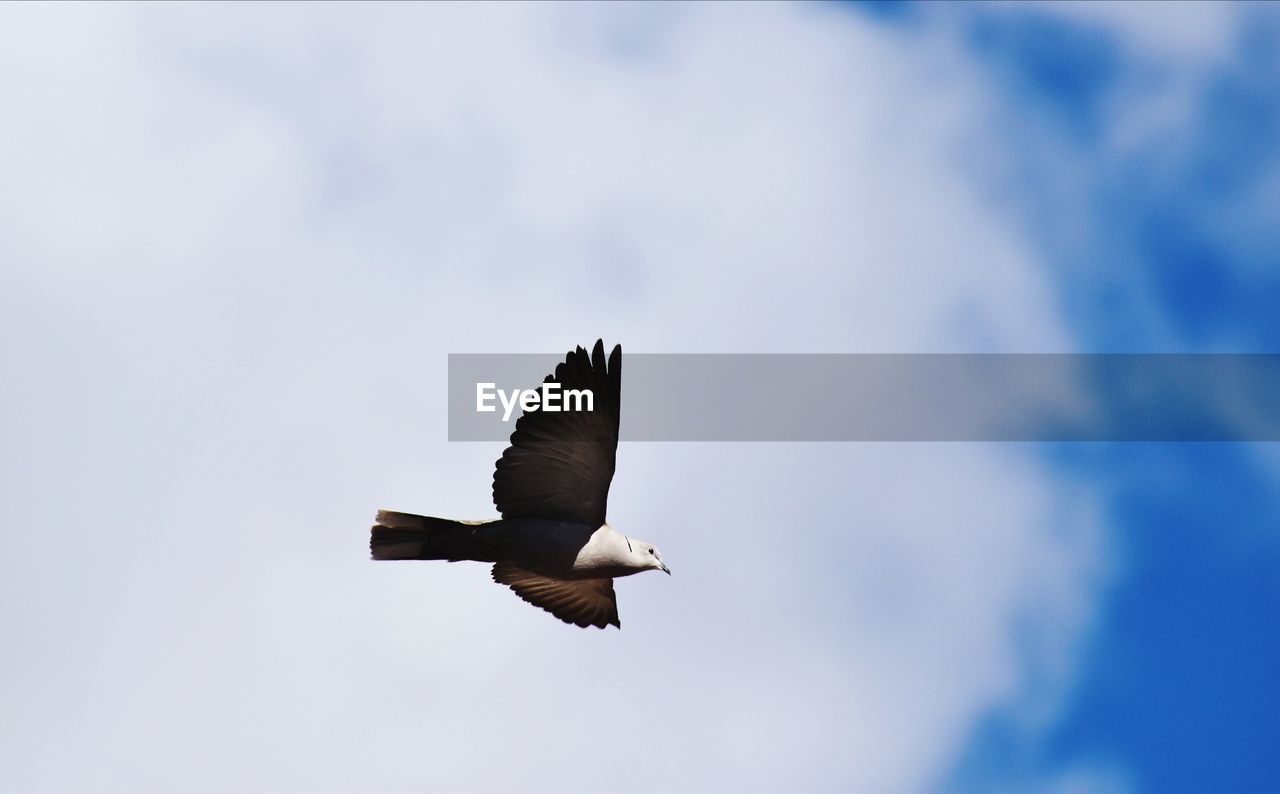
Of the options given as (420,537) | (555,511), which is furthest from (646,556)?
(420,537)

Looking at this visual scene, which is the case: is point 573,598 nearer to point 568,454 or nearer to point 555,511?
point 555,511

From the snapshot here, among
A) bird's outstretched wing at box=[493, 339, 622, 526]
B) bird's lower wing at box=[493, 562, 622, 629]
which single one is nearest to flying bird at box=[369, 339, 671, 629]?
bird's outstretched wing at box=[493, 339, 622, 526]

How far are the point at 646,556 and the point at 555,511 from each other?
131cm

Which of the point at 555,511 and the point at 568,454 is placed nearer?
the point at 568,454

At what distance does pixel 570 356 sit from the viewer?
63.1 ft

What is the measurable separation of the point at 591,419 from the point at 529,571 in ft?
8.59

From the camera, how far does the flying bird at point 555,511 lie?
19219 millimetres

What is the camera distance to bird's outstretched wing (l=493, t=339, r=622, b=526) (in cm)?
1917

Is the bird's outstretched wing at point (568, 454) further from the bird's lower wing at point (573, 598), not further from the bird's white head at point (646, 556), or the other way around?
the bird's lower wing at point (573, 598)

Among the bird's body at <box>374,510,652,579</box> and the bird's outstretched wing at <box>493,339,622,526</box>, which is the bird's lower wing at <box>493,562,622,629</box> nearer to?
the bird's body at <box>374,510,652,579</box>

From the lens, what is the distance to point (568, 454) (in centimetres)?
1948

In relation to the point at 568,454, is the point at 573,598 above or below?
below

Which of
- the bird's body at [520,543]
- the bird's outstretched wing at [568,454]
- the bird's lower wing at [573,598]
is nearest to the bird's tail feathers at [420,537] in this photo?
the bird's body at [520,543]

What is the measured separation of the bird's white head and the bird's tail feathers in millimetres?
1806
